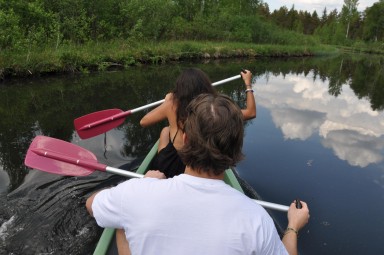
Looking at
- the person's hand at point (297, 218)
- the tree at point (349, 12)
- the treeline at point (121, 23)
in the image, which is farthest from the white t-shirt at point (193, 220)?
the tree at point (349, 12)

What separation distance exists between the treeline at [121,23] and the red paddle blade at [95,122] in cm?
545

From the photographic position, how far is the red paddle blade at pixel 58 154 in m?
2.85

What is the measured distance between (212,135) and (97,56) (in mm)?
10541

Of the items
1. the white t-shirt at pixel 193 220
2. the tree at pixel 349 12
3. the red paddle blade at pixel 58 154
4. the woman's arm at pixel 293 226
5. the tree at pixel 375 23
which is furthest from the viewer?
the tree at pixel 349 12

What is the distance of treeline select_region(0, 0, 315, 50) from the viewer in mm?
9375

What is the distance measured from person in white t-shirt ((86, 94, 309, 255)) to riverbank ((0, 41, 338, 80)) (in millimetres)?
8238

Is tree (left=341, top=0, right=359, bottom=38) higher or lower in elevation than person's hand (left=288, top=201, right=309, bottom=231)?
higher

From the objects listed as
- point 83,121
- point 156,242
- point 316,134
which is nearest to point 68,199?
point 83,121

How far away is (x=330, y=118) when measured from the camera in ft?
25.2

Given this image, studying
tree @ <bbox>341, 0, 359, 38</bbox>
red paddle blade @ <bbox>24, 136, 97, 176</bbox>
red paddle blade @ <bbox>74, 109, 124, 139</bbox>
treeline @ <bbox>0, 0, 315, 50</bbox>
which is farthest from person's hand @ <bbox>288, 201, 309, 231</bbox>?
tree @ <bbox>341, 0, 359, 38</bbox>

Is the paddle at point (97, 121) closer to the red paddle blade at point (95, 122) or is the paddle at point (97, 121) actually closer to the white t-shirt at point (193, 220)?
the red paddle blade at point (95, 122)

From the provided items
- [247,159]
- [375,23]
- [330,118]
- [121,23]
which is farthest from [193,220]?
[375,23]

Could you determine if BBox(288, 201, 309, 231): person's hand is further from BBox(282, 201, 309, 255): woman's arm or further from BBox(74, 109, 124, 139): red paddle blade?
BBox(74, 109, 124, 139): red paddle blade

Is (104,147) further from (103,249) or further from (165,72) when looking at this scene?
(165,72)
